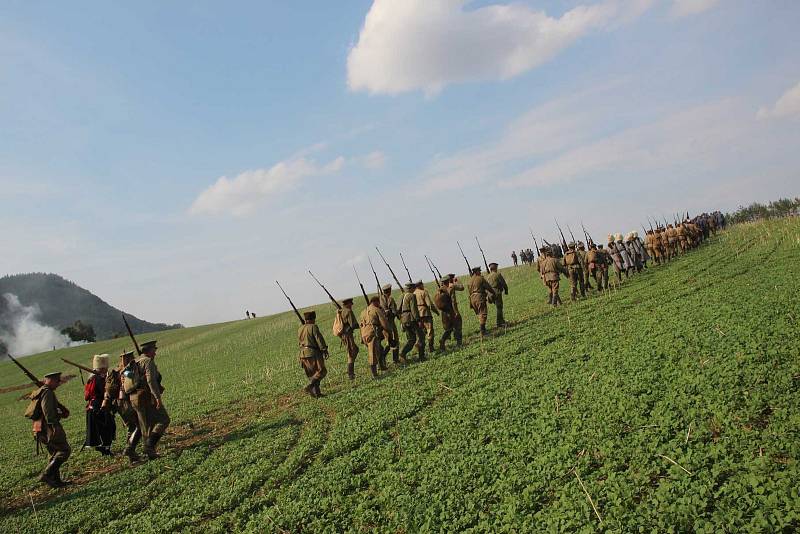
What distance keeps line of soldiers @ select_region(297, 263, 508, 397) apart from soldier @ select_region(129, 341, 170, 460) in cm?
452

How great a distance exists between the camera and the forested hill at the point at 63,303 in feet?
444

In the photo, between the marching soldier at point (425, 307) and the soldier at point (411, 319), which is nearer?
the soldier at point (411, 319)

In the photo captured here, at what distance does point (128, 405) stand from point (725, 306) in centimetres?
1634

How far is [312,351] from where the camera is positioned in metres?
15.1

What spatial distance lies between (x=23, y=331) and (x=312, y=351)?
125007 mm

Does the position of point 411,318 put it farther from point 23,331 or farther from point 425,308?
point 23,331

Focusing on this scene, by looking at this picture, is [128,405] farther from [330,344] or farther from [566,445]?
[330,344]

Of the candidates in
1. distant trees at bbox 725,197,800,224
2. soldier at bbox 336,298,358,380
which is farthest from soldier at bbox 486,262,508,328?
distant trees at bbox 725,197,800,224

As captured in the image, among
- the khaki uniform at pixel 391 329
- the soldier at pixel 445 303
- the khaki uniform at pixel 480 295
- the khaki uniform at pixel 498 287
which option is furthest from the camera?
the khaki uniform at pixel 498 287

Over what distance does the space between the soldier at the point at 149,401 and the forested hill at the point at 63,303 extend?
13542 centimetres

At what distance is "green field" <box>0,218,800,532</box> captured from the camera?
614 centimetres

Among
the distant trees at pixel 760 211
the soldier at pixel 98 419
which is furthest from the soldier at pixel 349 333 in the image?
the distant trees at pixel 760 211

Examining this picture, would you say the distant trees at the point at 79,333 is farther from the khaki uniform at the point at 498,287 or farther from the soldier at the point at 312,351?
the khaki uniform at the point at 498,287

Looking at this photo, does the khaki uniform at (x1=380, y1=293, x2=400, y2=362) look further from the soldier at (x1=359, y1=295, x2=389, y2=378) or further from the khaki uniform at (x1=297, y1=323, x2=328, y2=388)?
the khaki uniform at (x1=297, y1=323, x2=328, y2=388)
